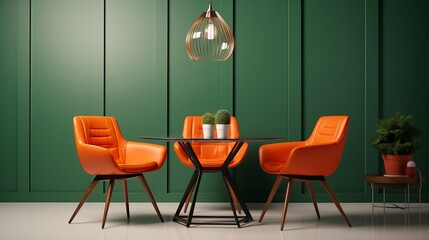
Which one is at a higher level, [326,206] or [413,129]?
[413,129]

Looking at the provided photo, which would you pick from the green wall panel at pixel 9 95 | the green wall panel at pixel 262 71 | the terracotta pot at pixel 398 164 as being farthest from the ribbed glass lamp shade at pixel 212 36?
the green wall panel at pixel 9 95

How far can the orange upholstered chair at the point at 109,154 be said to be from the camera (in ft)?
14.0

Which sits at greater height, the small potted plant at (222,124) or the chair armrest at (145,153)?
the small potted plant at (222,124)

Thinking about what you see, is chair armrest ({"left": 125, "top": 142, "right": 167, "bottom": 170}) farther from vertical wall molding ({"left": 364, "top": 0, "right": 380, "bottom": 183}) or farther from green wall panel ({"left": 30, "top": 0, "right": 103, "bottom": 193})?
vertical wall molding ({"left": 364, "top": 0, "right": 380, "bottom": 183})

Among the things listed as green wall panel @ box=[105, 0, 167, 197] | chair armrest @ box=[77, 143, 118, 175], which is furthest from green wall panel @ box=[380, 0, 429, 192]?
chair armrest @ box=[77, 143, 118, 175]

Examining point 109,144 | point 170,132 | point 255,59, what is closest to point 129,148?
point 109,144

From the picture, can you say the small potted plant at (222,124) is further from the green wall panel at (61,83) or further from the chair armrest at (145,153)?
the green wall panel at (61,83)

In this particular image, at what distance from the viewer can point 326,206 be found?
18.1 ft

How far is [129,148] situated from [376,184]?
2.42 meters

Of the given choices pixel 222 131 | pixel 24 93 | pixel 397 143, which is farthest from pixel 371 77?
pixel 24 93

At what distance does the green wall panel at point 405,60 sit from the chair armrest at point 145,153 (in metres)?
2.61

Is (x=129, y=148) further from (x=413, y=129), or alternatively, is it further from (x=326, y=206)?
(x=413, y=129)

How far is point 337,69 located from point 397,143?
128 centimetres

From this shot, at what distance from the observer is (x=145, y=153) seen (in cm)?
483
